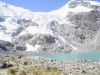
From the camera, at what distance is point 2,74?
1650 centimetres

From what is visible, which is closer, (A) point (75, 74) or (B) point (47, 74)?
(B) point (47, 74)

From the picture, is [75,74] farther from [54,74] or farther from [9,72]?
[9,72]

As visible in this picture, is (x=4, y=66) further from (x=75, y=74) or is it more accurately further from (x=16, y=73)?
(x=75, y=74)

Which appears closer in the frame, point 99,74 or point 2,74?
point 2,74

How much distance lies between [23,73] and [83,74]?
18.4 feet

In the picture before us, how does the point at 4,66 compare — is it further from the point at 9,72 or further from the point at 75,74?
the point at 75,74

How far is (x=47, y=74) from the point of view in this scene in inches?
658

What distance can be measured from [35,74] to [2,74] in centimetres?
211

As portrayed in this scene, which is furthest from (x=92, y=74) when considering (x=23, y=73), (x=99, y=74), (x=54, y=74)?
(x=23, y=73)

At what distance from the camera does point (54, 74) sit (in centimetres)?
1645

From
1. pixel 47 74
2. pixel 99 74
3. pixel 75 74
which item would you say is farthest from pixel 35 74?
pixel 99 74

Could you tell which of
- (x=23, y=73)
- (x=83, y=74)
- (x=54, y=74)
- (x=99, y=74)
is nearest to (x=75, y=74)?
(x=83, y=74)

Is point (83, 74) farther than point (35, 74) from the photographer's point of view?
Yes

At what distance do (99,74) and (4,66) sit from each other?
7.55 metres
